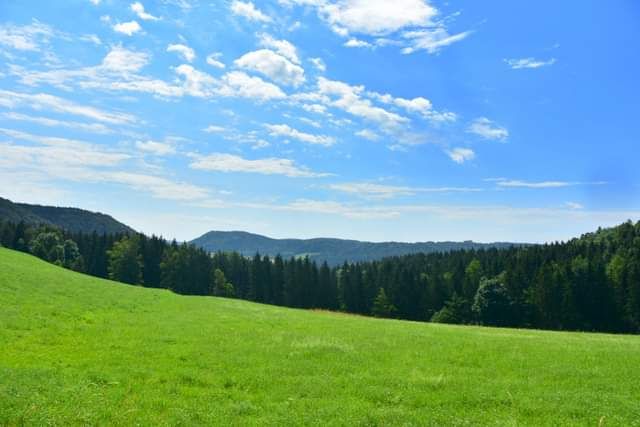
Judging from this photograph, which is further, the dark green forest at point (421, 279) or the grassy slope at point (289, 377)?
the dark green forest at point (421, 279)

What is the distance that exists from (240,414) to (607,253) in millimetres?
138655

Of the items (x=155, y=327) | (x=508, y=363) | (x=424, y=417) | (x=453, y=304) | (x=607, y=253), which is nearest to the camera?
(x=424, y=417)

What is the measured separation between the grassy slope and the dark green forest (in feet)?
272

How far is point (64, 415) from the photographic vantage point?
40.7 feet

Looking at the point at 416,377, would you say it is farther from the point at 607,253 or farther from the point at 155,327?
the point at 607,253

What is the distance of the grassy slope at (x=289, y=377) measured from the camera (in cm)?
1329

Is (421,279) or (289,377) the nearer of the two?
(289,377)

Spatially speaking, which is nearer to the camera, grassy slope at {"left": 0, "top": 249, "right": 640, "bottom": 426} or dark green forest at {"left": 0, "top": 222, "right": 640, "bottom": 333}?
grassy slope at {"left": 0, "top": 249, "right": 640, "bottom": 426}

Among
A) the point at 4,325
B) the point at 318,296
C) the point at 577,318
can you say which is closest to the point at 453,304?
the point at 577,318

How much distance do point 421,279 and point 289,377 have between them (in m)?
119

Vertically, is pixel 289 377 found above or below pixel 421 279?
above

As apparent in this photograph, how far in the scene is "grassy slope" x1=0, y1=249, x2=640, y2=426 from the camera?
13.3 meters

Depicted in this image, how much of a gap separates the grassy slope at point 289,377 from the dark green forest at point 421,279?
83.0m

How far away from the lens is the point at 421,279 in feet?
430
